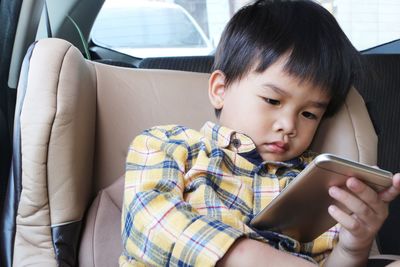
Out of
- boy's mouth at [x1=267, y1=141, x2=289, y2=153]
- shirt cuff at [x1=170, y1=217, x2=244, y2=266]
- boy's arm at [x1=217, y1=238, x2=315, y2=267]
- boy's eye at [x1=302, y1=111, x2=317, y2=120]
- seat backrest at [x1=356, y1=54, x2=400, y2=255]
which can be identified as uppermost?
boy's eye at [x1=302, y1=111, x2=317, y2=120]

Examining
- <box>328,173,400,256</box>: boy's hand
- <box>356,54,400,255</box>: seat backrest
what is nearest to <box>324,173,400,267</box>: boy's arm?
<box>328,173,400,256</box>: boy's hand

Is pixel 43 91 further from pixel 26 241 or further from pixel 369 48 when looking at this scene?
pixel 369 48

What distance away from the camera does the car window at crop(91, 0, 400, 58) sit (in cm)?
221

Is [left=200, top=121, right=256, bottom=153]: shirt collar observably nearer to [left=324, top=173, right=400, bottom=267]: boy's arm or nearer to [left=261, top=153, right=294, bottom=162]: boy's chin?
[left=261, top=153, right=294, bottom=162]: boy's chin

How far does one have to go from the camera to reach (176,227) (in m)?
0.79

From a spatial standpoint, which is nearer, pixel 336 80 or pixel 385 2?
pixel 336 80

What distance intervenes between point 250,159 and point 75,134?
0.33m

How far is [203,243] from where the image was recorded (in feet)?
2.52

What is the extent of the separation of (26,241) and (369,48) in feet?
5.91

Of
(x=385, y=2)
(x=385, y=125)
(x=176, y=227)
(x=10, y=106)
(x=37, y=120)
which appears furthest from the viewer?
(x=385, y=2)

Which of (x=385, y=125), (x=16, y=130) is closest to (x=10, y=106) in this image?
(x=16, y=130)

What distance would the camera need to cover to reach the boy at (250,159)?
2.56ft

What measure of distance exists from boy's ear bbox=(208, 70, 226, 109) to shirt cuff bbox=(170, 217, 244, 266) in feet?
1.24

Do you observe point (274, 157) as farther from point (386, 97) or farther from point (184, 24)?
point (184, 24)
